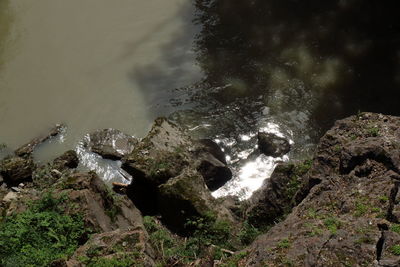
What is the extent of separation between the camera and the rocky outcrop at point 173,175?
9.23 m

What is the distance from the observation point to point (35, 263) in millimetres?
7273

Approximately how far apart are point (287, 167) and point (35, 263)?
4999 mm

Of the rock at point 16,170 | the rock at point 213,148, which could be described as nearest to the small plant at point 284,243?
the rock at point 213,148

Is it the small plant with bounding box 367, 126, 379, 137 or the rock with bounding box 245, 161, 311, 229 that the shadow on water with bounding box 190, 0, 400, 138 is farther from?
the small plant with bounding box 367, 126, 379, 137

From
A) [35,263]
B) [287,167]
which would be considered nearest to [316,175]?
[287,167]

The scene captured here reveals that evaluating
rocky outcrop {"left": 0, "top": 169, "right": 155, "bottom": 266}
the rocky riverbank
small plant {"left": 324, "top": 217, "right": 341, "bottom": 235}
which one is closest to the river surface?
the rocky riverbank

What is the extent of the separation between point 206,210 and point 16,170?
520 cm

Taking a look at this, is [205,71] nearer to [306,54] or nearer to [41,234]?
[306,54]

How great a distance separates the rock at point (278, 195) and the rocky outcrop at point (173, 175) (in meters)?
0.66

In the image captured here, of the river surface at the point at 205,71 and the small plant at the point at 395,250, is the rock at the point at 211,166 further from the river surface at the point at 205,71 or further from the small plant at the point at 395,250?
the small plant at the point at 395,250

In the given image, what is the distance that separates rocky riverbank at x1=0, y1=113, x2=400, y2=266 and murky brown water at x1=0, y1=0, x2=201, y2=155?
5.61 feet

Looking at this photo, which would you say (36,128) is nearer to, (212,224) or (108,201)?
(108,201)

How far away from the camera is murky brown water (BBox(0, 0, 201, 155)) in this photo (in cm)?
1273

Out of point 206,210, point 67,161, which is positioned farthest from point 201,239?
point 67,161
